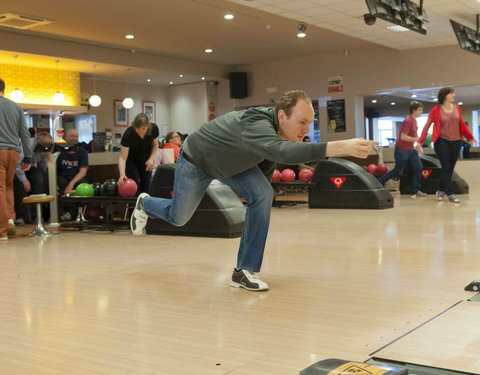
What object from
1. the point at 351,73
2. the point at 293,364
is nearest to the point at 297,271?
the point at 293,364

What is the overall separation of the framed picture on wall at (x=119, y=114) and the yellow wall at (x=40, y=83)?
62.0 inches

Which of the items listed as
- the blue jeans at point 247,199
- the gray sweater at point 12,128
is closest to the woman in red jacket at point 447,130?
the gray sweater at point 12,128

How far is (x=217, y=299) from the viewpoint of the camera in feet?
9.33

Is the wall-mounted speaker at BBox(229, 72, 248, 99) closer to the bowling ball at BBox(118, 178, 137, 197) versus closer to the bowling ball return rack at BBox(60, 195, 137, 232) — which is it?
the bowling ball return rack at BBox(60, 195, 137, 232)

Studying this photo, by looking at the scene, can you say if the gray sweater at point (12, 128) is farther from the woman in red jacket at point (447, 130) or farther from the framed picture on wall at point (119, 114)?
the framed picture on wall at point (119, 114)

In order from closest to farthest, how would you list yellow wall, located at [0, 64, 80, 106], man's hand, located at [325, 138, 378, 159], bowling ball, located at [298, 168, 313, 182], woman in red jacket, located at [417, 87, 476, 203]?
man's hand, located at [325, 138, 378, 159]
woman in red jacket, located at [417, 87, 476, 203]
bowling ball, located at [298, 168, 313, 182]
yellow wall, located at [0, 64, 80, 106]

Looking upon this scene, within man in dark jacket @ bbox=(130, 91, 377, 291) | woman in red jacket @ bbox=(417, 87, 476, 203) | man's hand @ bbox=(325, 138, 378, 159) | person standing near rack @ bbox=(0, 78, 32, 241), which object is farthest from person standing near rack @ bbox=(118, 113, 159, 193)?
man's hand @ bbox=(325, 138, 378, 159)

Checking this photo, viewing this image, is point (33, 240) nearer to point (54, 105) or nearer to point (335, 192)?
point (335, 192)

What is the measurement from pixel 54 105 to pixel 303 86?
568cm

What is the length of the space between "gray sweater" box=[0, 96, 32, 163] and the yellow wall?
6.86m

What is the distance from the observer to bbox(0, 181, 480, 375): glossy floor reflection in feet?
6.56

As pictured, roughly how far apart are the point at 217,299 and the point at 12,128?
3.30m

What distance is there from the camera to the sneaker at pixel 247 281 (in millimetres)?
2984

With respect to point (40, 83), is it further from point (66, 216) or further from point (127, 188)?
point (127, 188)
